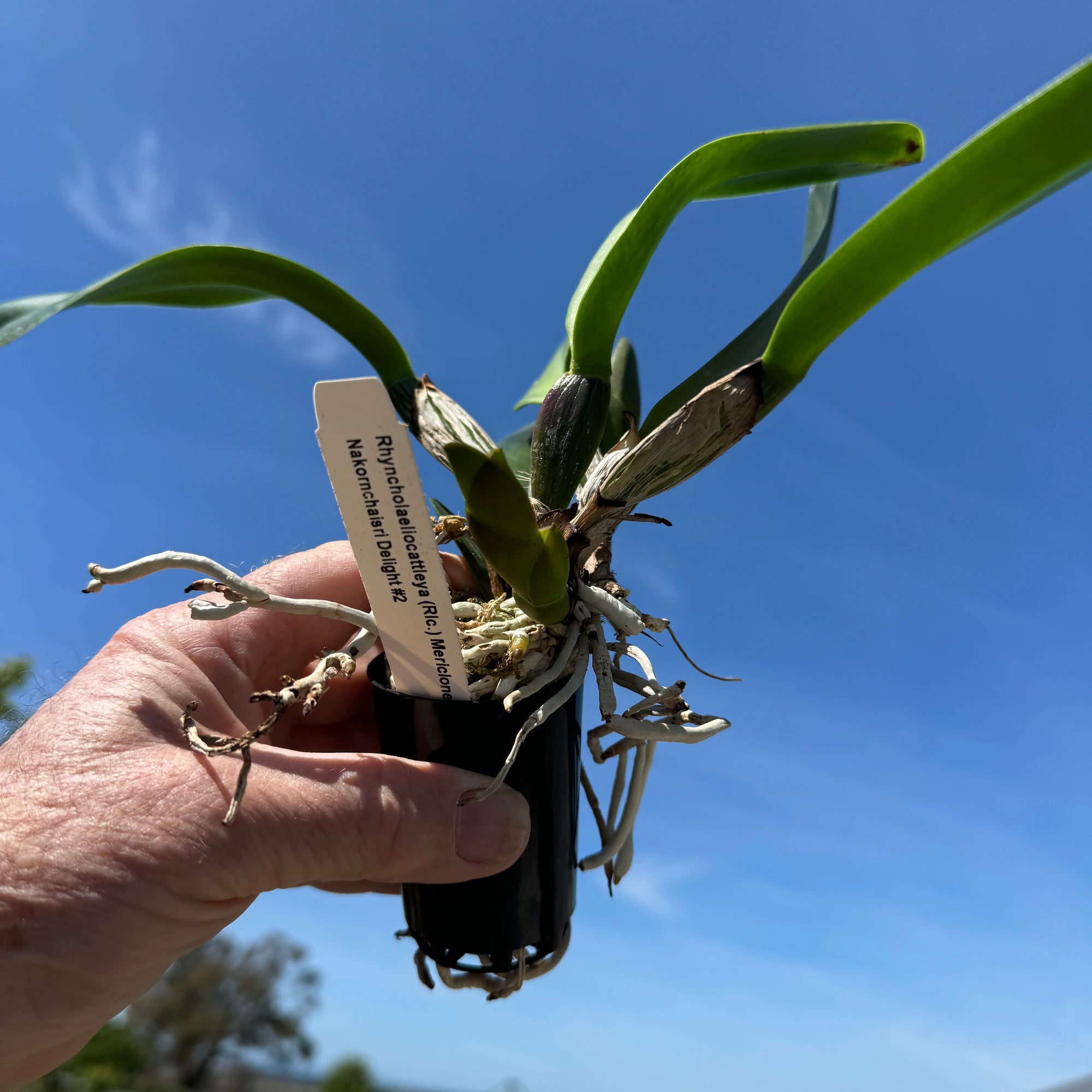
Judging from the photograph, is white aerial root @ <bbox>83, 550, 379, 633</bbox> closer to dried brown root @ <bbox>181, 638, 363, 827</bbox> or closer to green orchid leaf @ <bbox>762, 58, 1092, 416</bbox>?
dried brown root @ <bbox>181, 638, 363, 827</bbox>

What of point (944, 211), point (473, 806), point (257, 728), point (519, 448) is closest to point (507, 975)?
point (473, 806)

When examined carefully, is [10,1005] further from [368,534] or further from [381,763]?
[368,534]

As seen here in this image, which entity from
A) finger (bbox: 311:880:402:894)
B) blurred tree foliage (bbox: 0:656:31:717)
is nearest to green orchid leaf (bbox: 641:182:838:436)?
finger (bbox: 311:880:402:894)

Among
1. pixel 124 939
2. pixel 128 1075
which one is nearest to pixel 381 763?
pixel 124 939

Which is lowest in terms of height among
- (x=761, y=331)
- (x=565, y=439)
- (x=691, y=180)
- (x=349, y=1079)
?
(x=349, y=1079)

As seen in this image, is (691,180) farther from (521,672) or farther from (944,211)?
(521,672)

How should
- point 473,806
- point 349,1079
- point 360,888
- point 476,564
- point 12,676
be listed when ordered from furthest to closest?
point 349,1079, point 12,676, point 360,888, point 476,564, point 473,806
